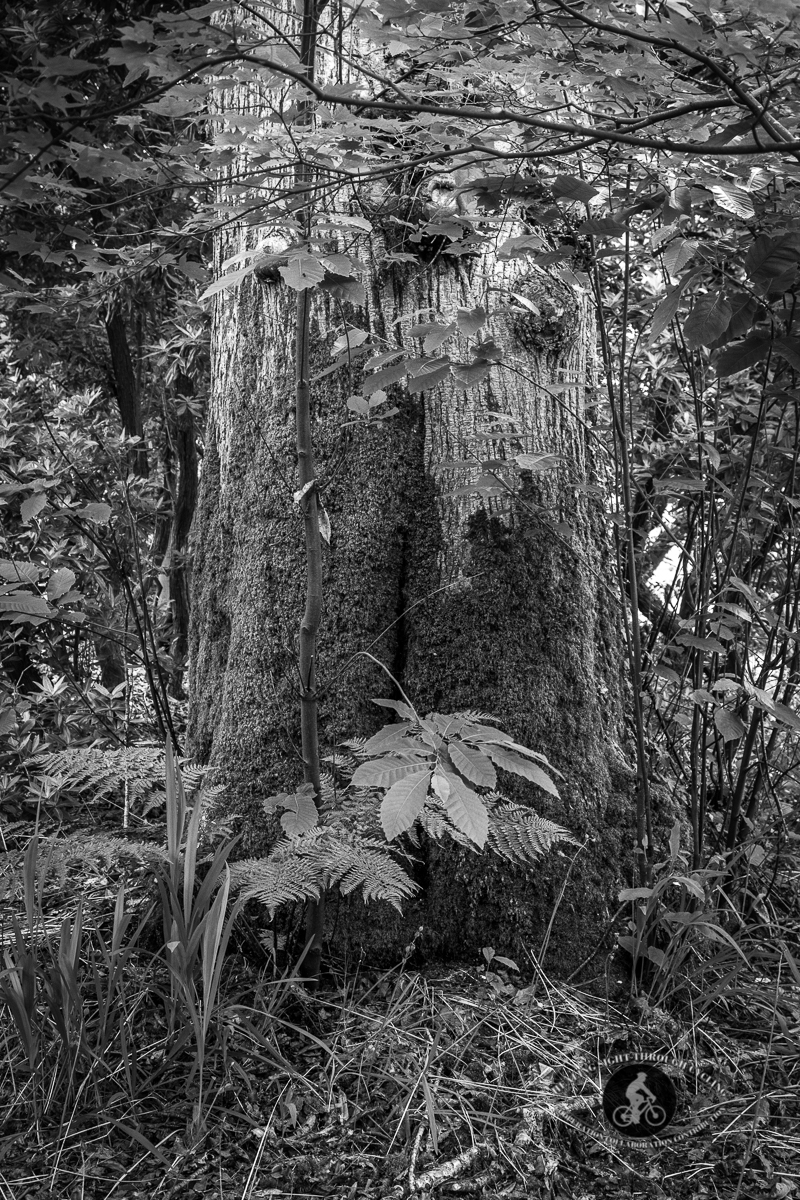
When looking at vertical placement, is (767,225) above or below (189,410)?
below

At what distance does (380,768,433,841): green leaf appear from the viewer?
1.17 m

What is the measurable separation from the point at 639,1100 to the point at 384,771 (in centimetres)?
105

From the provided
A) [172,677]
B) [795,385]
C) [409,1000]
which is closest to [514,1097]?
[409,1000]

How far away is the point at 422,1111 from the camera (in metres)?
1.63

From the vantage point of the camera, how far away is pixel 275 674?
2254 mm

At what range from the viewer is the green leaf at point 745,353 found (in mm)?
1688

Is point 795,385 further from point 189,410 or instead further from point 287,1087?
point 189,410

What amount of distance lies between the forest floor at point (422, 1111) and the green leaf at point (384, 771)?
2.53 feet

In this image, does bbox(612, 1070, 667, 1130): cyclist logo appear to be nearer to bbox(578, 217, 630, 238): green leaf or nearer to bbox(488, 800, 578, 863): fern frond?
bbox(488, 800, 578, 863): fern frond

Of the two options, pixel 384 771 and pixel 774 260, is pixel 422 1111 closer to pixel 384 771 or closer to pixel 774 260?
pixel 384 771

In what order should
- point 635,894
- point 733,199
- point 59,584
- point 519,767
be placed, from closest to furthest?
point 519,767 → point 733,199 → point 635,894 → point 59,584

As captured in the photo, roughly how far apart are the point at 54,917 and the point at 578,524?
1.77 meters

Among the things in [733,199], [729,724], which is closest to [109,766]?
[729,724]

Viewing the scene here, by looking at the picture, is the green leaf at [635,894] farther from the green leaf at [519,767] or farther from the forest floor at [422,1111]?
the green leaf at [519,767]
